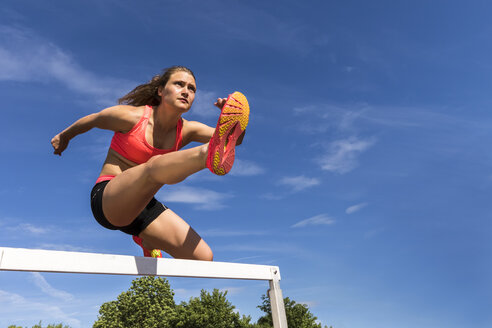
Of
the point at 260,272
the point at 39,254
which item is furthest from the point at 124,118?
the point at 260,272

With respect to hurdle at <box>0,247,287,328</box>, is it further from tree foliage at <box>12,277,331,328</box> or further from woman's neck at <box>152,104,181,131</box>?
tree foliage at <box>12,277,331,328</box>

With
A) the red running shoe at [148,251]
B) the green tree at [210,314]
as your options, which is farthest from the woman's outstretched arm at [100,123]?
the green tree at [210,314]

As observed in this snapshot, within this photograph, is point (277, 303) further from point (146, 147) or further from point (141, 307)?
→ point (141, 307)

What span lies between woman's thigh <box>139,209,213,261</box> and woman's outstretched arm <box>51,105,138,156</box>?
3.15 feet

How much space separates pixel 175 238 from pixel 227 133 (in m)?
Answer: 1.54

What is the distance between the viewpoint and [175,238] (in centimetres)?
360

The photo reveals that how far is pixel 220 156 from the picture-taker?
2.40 meters

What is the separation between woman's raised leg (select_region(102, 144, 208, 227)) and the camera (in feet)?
8.00

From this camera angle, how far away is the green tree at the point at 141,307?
83.6 ft

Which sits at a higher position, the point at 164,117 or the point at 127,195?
the point at 164,117

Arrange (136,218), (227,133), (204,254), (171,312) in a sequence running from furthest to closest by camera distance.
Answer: (171,312) < (204,254) < (136,218) < (227,133)

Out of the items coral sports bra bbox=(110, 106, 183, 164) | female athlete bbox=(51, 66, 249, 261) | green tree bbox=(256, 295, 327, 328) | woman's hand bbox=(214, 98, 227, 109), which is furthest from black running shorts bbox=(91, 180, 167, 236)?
green tree bbox=(256, 295, 327, 328)

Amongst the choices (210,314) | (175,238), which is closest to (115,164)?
(175,238)

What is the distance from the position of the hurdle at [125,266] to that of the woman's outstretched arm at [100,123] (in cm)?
133
